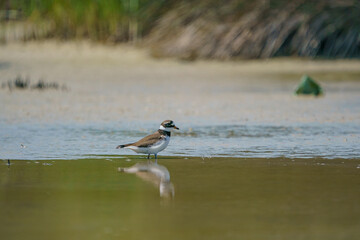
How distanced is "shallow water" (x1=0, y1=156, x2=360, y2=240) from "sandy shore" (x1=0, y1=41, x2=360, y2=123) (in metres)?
3.69

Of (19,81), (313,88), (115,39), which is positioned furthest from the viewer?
(115,39)

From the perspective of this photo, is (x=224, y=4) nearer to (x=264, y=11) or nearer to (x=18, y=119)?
(x=264, y=11)

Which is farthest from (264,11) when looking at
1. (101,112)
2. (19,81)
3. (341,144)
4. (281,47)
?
(341,144)

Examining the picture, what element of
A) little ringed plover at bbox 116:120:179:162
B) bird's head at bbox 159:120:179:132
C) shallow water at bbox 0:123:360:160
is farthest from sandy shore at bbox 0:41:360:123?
little ringed plover at bbox 116:120:179:162

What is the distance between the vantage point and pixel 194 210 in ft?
21.2

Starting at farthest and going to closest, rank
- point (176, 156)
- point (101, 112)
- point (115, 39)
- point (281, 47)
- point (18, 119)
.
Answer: point (115, 39) → point (281, 47) → point (101, 112) → point (18, 119) → point (176, 156)

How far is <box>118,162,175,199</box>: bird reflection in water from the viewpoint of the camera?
7171 millimetres

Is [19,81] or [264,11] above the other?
[264,11]

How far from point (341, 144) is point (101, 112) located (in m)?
4.05

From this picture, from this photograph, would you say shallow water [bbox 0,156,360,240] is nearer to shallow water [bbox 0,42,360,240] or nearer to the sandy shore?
shallow water [bbox 0,42,360,240]

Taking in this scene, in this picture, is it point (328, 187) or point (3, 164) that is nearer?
point (328, 187)

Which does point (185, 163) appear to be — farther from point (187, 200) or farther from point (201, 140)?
point (187, 200)

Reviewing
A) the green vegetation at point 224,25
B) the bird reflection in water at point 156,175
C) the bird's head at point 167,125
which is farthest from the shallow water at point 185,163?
the green vegetation at point 224,25

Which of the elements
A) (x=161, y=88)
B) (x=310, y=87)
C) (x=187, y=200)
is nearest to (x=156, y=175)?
(x=187, y=200)
